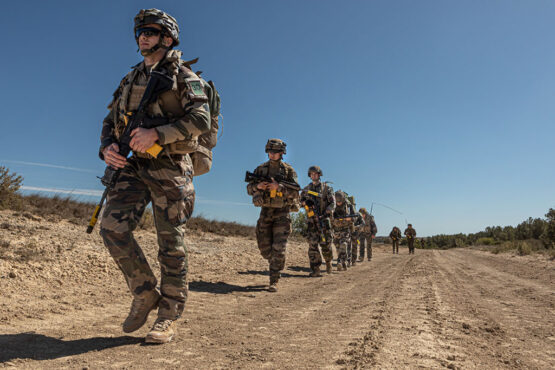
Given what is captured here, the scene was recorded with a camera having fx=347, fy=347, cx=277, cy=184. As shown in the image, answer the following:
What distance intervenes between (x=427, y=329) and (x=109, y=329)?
2.74 m

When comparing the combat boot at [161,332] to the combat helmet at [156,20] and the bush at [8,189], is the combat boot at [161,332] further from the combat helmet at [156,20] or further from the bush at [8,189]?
the bush at [8,189]

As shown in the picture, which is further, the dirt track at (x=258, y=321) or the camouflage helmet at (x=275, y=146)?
the camouflage helmet at (x=275, y=146)

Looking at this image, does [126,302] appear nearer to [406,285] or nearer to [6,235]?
[6,235]

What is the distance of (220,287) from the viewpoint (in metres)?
5.77

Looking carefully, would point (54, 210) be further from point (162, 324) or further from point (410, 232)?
point (410, 232)

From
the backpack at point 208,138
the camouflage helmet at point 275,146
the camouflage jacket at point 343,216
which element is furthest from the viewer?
the camouflage jacket at point 343,216

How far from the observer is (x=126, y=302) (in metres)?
4.18

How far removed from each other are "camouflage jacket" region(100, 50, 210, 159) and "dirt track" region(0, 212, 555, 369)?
59.3 inches

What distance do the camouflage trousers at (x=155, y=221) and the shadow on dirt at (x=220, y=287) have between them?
263cm

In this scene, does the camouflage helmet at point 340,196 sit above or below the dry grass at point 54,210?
above

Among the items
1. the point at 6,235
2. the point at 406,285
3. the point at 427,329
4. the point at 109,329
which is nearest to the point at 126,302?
the point at 109,329

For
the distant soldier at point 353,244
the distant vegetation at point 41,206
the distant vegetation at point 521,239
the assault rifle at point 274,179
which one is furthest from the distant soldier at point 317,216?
the distant vegetation at point 521,239

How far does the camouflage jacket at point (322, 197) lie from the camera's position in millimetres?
9344

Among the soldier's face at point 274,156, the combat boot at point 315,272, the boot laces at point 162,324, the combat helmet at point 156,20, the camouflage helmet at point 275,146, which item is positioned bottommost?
the combat boot at point 315,272
